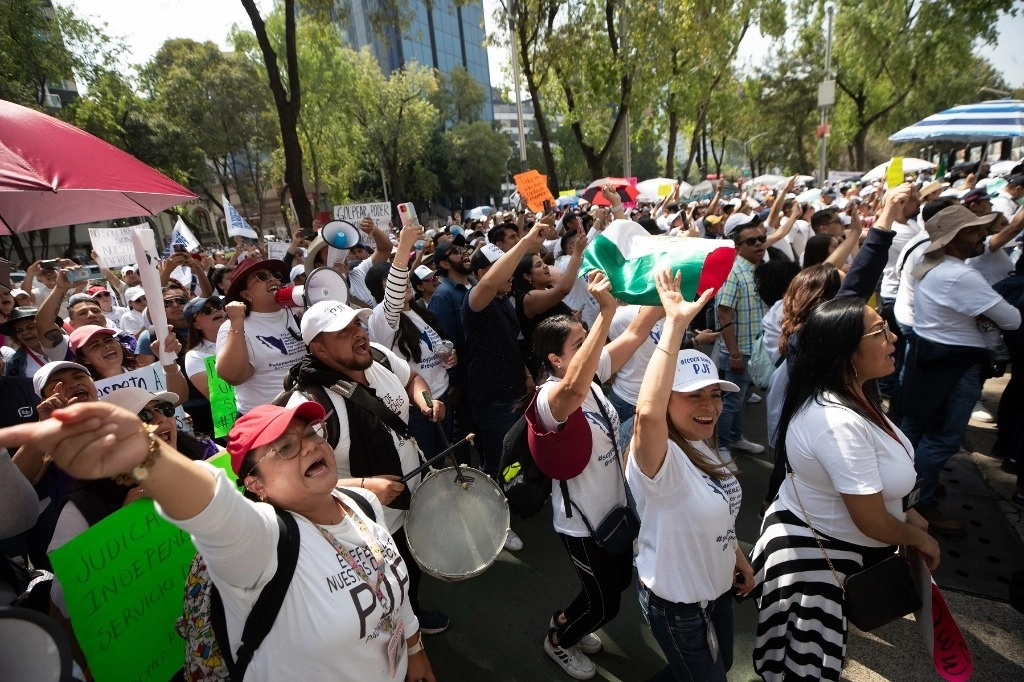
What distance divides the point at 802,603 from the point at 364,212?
912cm

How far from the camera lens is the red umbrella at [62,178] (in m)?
2.09

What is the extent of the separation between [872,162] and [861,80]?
23.5 meters

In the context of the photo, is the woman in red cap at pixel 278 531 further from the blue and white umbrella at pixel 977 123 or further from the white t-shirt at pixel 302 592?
the blue and white umbrella at pixel 977 123

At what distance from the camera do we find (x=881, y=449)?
2174mm

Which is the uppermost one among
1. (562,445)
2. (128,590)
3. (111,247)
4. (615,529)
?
(111,247)

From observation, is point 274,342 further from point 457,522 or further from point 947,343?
point 947,343

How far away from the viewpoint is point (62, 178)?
2.14m

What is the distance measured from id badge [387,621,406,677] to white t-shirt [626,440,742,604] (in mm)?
906

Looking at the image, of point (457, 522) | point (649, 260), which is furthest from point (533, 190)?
point (457, 522)

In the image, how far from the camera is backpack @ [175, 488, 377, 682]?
1504 millimetres

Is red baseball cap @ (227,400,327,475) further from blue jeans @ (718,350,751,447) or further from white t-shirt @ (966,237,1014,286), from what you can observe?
white t-shirt @ (966,237,1014,286)

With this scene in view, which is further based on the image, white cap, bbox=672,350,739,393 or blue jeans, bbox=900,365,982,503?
blue jeans, bbox=900,365,982,503

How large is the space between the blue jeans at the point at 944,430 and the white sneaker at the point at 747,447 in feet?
4.52

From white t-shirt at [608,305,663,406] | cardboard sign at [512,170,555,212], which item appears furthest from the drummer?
cardboard sign at [512,170,555,212]
